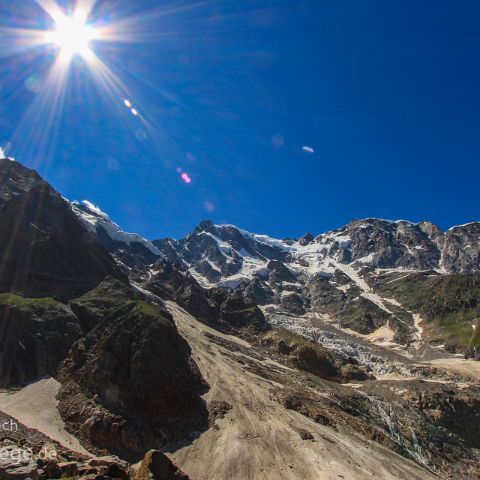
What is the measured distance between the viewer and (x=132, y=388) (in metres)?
62.8

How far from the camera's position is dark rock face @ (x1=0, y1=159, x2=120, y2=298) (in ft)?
355

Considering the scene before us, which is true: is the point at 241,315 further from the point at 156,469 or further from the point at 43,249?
the point at 156,469

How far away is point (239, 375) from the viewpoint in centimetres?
8481

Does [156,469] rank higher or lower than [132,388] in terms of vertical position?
lower

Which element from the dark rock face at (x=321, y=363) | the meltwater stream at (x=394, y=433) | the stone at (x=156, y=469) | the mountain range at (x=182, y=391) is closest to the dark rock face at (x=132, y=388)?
the mountain range at (x=182, y=391)

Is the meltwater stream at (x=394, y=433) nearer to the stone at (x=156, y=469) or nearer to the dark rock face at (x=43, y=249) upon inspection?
the stone at (x=156, y=469)

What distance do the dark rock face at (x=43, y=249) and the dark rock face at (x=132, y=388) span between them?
38.0 m

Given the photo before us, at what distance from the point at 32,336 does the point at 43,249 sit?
141ft

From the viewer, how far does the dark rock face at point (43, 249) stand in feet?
355

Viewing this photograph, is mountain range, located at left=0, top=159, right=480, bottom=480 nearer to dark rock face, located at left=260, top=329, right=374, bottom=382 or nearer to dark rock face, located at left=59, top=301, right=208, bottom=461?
dark rock face, located at left=59, top=301, right=208, bottom=461

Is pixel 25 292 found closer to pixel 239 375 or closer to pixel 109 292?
pixel 109 292

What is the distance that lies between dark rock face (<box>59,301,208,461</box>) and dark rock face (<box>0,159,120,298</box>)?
3798 cm

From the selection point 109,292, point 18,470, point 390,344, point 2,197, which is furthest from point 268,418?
point 390,344

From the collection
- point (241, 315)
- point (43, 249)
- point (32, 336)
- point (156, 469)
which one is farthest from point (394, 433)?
point (241, 315)
